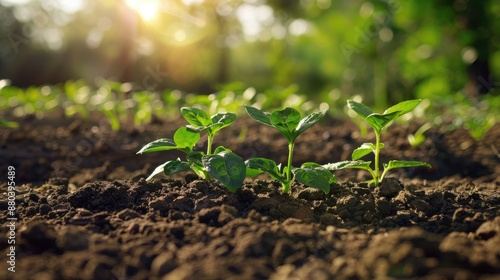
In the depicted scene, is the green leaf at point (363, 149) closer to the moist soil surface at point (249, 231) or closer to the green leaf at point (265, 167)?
the moist soil surface at point (249, 231)

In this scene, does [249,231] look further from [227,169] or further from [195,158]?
[195,158]

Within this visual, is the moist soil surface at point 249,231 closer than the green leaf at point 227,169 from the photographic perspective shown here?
Yes

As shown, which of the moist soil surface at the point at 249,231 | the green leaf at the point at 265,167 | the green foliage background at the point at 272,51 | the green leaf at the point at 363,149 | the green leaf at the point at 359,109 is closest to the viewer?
the moist soil surface at the point at 249,231

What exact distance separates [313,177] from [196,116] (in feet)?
1.97

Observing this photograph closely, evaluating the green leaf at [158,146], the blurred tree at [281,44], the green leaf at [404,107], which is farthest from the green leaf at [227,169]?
the blurred tree at [281,44]

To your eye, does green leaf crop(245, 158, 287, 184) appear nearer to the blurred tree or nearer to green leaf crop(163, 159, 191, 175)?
green leaf crop(163, 159, 191, 175)

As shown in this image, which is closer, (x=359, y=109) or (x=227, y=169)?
(x=227, y=169)

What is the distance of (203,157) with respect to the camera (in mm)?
2199

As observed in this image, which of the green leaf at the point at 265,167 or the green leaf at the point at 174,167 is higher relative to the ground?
the green leaf at the point at 174,167

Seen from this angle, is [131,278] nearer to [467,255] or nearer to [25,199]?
[467,255]

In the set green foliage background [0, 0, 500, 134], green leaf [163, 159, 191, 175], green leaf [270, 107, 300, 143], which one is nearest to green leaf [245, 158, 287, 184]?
green leaf [270, 107, 300, 143]

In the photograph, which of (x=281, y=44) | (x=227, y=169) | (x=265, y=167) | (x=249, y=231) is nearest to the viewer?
(x=249, y=231)

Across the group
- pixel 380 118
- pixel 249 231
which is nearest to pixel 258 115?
pixel 380 118

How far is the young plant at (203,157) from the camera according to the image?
211cm
